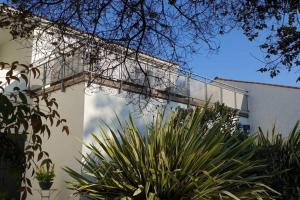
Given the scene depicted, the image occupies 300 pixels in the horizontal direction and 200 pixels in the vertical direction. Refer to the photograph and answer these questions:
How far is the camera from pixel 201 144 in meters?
7.54

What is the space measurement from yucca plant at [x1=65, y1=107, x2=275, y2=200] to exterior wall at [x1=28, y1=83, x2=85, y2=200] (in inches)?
187

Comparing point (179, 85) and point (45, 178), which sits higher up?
point (179, 85)

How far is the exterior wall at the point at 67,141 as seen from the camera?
493 inches

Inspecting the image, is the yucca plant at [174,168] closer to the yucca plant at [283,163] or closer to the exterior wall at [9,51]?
the yucca plant at [283,163]

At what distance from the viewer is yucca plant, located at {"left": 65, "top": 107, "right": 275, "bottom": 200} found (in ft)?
22.2

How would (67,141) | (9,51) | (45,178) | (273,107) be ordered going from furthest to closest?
(273,107) < (9,51) < (67,141) < (45,178)

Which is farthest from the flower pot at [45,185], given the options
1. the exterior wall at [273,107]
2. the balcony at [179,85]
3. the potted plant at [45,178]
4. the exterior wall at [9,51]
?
the exterior wall at [273,107]

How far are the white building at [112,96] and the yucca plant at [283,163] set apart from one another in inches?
94.7

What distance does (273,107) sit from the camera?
2025cm

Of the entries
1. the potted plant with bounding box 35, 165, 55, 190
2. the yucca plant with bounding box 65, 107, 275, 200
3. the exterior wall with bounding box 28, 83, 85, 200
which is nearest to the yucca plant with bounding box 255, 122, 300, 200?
the yucca plant with bounding box 65, 107, 275, 200

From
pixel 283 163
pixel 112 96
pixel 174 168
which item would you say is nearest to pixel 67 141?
pixel 112 96

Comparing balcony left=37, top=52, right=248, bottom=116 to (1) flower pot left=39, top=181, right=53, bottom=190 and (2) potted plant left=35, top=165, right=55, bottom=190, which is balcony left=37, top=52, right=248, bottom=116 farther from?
(1) flower pot left=39, top=181, right=53, bottom=190

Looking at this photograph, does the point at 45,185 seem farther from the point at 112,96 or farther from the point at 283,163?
the point at 283,163

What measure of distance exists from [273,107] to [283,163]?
1225cm
